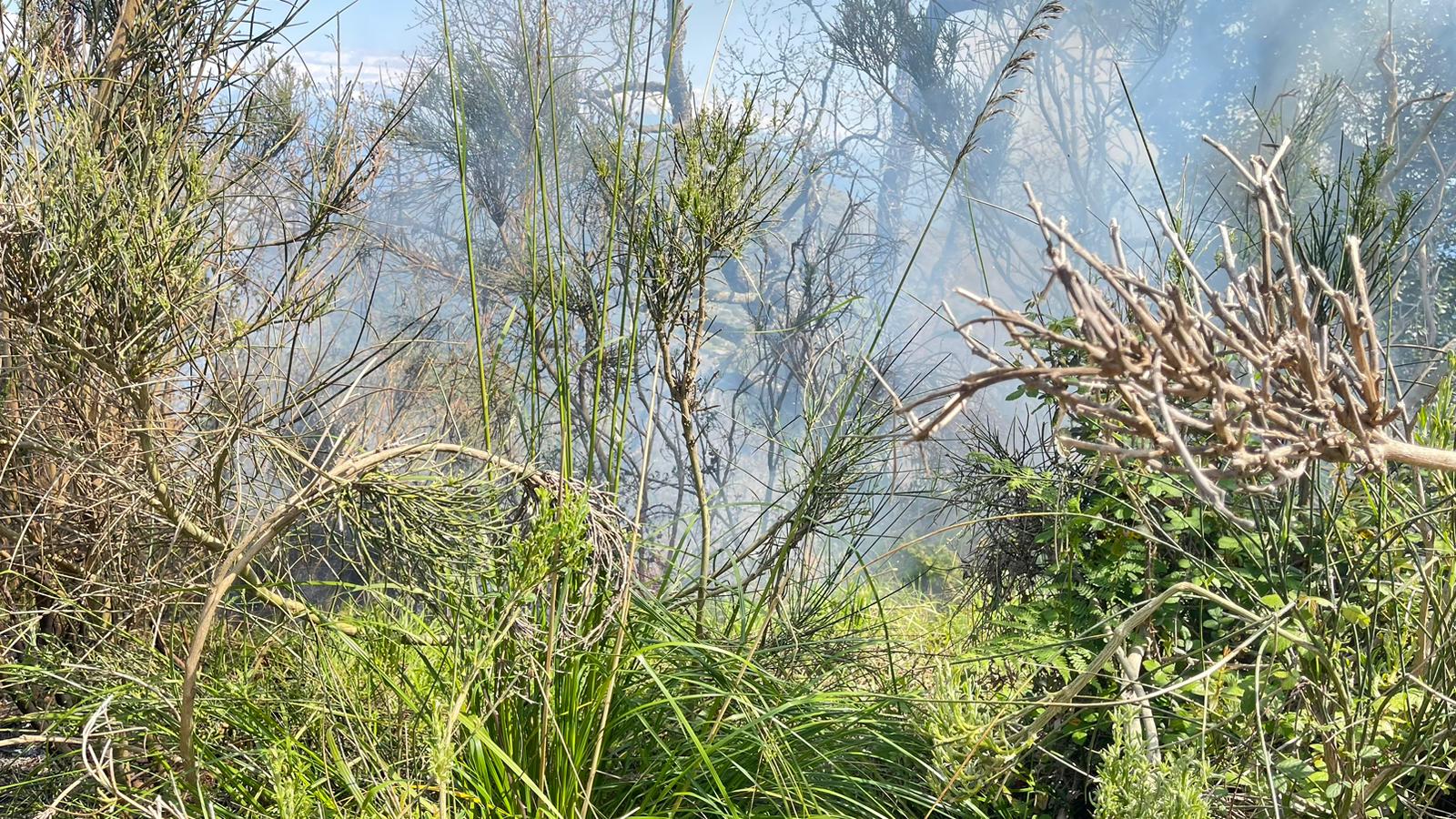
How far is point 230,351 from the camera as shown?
55.2 inches

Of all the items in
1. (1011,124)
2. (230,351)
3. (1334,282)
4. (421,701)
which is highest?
(1011,124)

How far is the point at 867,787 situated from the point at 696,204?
792 mm

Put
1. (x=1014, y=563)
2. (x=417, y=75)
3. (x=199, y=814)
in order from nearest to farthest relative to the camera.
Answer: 1. (x=199, y=814)
2. (x=1014, y=563)
3. (x=417, y=75)

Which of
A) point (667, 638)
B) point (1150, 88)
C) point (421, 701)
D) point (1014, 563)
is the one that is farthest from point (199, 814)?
point (1150, 88)

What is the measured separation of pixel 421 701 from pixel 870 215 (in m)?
4.79

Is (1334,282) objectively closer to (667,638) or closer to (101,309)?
(667,638)

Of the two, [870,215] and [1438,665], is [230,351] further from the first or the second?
[870,215]

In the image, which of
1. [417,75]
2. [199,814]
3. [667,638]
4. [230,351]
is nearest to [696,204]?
[667,638]

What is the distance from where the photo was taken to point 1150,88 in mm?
5145

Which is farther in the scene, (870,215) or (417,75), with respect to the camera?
(417,75)

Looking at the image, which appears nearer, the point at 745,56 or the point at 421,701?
the point at 421,701

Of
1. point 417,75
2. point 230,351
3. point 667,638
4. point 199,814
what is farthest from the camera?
point 417,75

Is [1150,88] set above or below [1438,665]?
above

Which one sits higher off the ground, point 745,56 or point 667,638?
point 745,56
